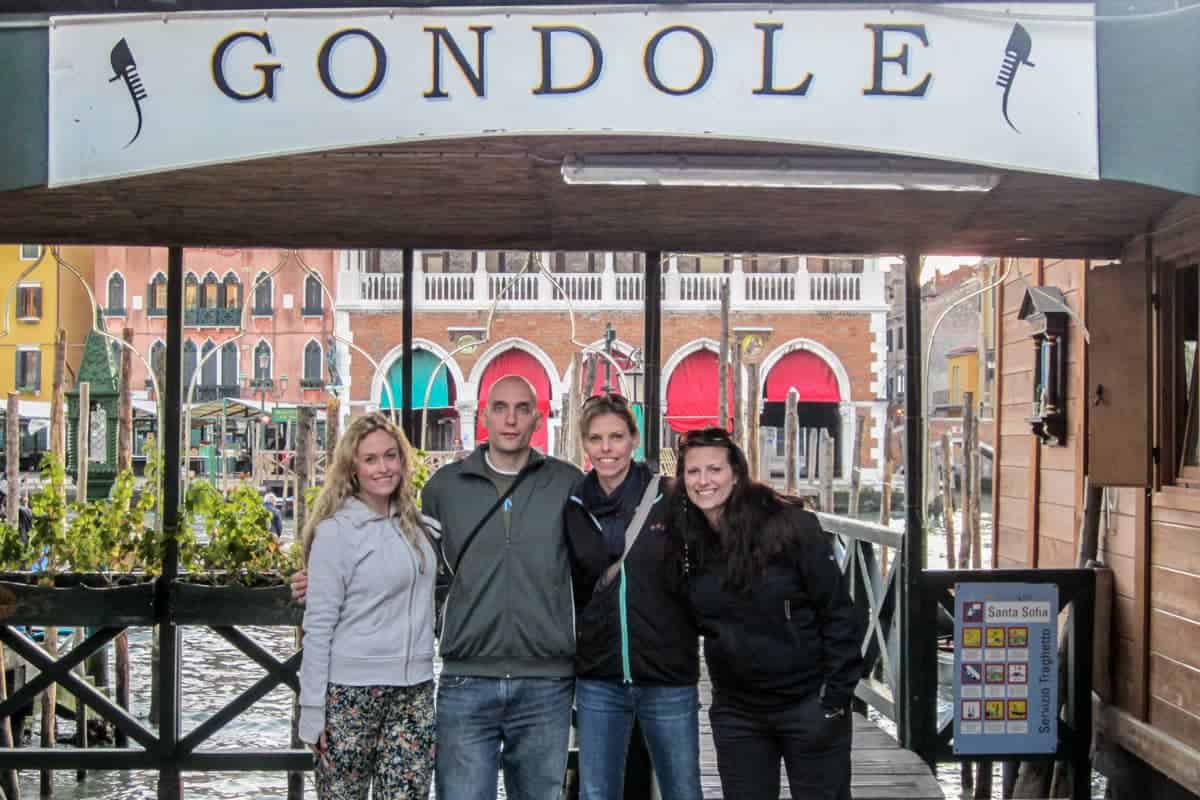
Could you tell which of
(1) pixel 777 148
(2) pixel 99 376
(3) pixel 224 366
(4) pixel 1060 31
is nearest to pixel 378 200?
(1) pixel 777 148

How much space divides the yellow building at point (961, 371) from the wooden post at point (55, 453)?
3917 centimetres

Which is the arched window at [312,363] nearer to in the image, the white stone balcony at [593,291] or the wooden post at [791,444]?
the wooden post at [791,444]

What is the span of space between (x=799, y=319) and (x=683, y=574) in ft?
22.7

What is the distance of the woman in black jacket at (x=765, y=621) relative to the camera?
12.1 feet

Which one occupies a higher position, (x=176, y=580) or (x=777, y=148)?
(x=777, y=148)

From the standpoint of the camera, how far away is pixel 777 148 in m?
4.08

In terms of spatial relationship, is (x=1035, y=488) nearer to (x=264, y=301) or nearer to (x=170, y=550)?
(x=170, y=550)

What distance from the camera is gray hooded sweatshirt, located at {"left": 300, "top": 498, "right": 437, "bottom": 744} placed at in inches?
148

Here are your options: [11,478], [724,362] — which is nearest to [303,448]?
[11,478]

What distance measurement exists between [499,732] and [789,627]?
0.97m

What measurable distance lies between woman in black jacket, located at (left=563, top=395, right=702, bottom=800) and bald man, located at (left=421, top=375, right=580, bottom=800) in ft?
0.24

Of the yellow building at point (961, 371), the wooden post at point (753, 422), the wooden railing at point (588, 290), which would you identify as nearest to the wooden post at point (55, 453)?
the wooden railing at point (588, 290)

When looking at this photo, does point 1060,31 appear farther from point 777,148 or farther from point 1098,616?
point 1098,616

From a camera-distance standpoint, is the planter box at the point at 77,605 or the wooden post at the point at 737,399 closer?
the planter box at the point at 77,605
